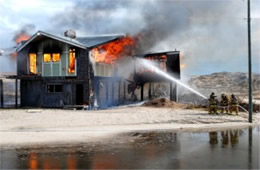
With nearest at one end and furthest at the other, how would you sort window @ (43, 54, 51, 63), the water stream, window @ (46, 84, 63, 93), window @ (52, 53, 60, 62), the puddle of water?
the puddle of water, window @ (52, 53, 60, 62), window @ (46, 84, 63, 93), window @ (43, 54, 51, 63), the water stream

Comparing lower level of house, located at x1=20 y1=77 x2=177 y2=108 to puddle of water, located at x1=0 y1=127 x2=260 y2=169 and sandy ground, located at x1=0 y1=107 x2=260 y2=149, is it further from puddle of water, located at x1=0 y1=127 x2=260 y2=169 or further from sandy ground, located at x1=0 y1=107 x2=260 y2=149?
puddle of water, located at x1=0 y1=127 x2=260 y2=169

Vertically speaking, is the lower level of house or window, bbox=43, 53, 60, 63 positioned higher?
window, bbox=43, 53, 60, 63

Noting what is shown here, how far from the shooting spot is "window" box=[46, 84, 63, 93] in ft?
97.5

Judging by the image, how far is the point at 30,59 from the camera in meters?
30.3

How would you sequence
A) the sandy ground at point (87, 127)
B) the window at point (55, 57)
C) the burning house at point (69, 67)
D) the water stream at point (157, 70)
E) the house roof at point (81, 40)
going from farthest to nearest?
1. the water stream at point (157, 70)
2. the window at point (55, 57)
3. the burning house at point (69, 67)
4. the house roof at point (81, 40)
5. the sandy ground at point (87, 127)

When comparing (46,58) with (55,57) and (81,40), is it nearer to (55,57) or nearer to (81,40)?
(55,57)

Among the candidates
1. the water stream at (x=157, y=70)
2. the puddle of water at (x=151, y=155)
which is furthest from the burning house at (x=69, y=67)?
the puddle of water at (x=151, y=155)

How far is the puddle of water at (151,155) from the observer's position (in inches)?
323

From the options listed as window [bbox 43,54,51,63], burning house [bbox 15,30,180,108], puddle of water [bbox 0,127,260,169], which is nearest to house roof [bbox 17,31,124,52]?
burning house [bbox 15,30,180,108]

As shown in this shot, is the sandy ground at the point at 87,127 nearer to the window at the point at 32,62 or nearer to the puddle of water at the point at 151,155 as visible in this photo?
the puddle of water at the point at 151,155

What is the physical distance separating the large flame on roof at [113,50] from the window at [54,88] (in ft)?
13.3

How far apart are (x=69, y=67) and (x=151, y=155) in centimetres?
2097

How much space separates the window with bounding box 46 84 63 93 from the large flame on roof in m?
4.04

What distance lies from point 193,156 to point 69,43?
2080 cm
